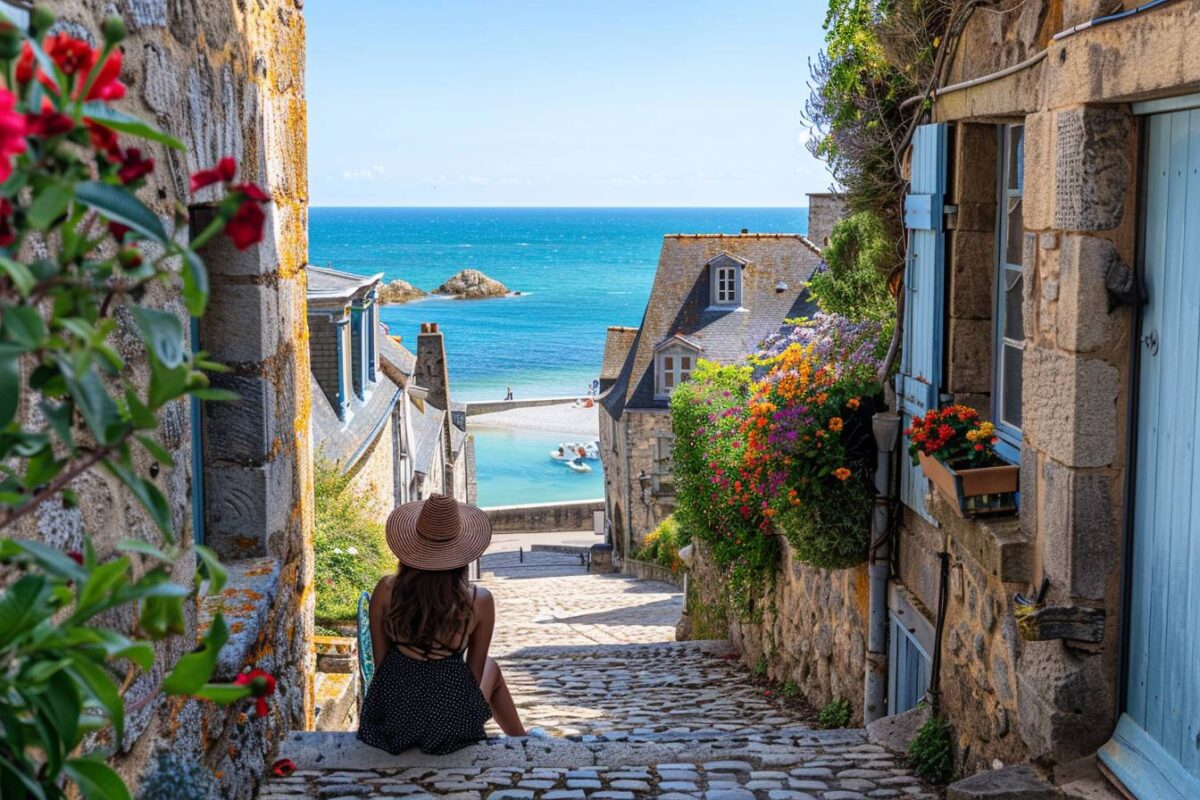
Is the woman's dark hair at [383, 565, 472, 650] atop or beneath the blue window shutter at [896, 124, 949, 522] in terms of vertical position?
beneath

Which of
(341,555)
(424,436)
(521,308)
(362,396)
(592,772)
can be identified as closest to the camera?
(592,772)

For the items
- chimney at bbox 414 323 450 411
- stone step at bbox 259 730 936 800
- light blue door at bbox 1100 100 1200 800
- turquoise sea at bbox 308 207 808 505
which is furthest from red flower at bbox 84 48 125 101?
turquoise sea at bbox 308 207 808 505

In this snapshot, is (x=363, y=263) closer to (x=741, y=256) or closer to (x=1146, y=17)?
(x=741, y=256)

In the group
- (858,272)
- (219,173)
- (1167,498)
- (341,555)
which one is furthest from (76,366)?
(341,555)

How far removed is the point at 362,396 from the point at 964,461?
1084 centimetres

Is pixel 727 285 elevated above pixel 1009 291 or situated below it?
below

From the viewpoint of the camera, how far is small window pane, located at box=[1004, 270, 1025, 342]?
4.76 metres

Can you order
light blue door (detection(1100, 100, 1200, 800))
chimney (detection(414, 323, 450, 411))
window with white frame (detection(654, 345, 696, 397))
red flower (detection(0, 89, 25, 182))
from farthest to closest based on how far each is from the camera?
chimney (detection(414, 323, 450, 411)) → window with white frame (detection(654, 345, 696, 397)) → light blue door (detection(1100, 100, 1200, 800)) → red flower (detection(0, 89, 25, 182))

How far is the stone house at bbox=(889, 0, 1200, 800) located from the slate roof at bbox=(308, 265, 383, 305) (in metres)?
8.74

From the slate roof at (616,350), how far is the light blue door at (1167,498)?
22.5 meters

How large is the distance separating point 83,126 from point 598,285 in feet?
380

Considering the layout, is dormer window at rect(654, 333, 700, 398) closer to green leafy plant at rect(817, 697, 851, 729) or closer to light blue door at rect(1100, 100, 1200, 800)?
green leafy plant at rect(817, 697, 851, 729)

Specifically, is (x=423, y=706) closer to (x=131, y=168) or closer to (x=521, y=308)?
(x=131, y=168)

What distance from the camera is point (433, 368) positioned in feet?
84.3
